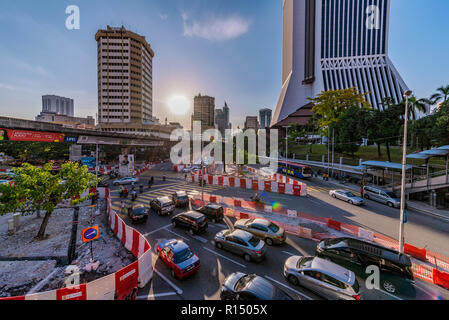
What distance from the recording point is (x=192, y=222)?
13.2m

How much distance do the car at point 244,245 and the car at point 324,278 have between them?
1633 mm

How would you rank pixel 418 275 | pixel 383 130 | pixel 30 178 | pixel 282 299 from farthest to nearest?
pixel 383 130 < pixel 30 178 < pixel 418 275 < pixel 282 299

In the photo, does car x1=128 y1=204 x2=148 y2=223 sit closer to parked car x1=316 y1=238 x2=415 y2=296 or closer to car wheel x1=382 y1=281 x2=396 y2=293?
parked car x1=316 y1=238 x2=415 y2=296

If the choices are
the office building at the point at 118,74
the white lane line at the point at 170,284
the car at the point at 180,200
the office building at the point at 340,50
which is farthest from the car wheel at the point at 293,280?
the office building at the point at 118,74

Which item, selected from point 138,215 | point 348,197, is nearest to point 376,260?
point 348,197

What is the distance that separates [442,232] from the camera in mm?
13852

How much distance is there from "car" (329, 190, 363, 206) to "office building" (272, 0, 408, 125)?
211ft

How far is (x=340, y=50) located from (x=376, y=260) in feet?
326

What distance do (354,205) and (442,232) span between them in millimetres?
6497

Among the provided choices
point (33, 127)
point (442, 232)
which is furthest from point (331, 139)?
point (33, 127)

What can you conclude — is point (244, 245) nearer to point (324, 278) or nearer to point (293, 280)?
point (293, 280)

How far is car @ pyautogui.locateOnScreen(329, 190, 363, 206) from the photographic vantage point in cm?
1973

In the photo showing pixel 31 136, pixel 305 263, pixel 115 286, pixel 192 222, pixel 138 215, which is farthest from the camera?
pixel 31 136

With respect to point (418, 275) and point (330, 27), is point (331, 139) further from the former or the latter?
point (330, 27)
